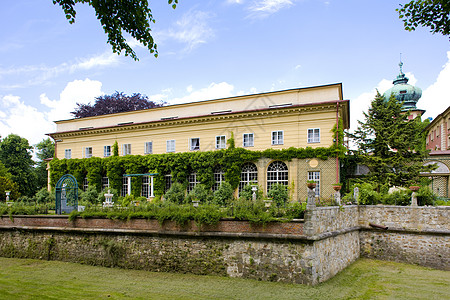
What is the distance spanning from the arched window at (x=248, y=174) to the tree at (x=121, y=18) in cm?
1701

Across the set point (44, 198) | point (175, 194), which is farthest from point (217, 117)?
point (44, 198)

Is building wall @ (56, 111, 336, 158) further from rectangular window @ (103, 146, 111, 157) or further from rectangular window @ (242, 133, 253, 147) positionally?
rectangular window @ (103, 146, 111, 157)

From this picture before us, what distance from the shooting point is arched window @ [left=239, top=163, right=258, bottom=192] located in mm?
24688

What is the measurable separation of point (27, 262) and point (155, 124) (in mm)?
14805

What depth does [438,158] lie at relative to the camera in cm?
2536

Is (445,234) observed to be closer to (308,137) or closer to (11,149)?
(308,137)

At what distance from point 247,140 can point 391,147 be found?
34.0ft

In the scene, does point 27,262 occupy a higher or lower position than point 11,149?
lower

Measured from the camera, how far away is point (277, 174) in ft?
78.6

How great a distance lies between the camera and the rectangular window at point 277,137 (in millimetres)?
24219

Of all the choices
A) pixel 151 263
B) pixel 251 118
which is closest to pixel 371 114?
pixel 251 118

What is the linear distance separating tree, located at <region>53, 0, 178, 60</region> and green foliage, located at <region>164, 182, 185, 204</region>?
16.4 m

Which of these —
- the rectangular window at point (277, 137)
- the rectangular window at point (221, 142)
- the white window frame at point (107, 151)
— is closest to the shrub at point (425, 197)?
the rectangular window at point (277, 137)

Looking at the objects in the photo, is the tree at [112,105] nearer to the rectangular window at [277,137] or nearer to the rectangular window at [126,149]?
the rectangular window at [126,149]
